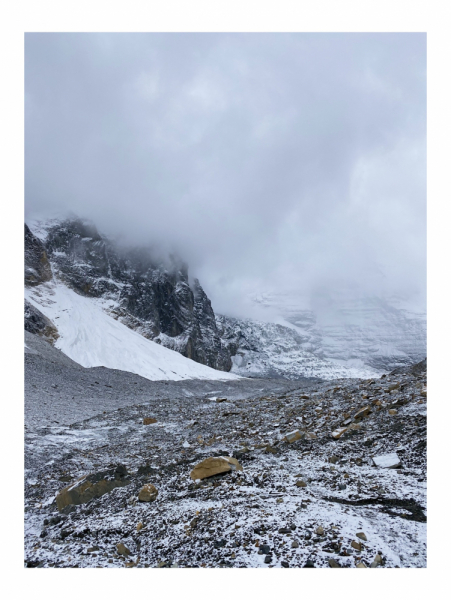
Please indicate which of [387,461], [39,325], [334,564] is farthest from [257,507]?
[39,325]

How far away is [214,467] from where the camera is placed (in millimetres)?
4883

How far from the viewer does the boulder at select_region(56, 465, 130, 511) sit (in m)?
4.59

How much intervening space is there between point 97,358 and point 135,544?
47695 mm

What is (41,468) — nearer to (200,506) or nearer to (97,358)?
(200,506)

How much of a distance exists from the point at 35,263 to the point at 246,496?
72973 mm

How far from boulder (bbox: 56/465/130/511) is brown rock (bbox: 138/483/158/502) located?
722 mm

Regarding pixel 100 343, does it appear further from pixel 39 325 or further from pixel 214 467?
pixel 214 467

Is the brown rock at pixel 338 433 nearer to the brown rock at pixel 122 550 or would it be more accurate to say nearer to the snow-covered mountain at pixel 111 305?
the brown rock at pixel 122 550

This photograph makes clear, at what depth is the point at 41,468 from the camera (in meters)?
6.56

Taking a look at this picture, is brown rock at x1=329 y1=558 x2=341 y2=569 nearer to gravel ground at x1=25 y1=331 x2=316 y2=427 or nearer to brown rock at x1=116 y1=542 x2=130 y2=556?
brown rock at x1=116 y1=542 x2=130 y2=556

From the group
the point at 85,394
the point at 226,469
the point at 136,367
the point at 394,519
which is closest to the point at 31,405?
the point at 85,394

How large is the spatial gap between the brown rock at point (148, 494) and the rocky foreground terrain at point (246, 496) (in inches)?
0.6

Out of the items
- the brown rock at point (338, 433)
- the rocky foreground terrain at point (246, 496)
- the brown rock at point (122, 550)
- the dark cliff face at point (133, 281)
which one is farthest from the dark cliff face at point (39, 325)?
the brown rock at point (122, 550)
